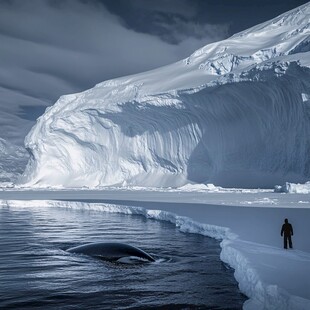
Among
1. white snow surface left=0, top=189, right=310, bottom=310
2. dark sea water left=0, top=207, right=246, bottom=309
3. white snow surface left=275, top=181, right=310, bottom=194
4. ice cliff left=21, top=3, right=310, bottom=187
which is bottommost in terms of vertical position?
dark sea water left=0, top=207, right=246, bottom=309

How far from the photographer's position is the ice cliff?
34.3 m

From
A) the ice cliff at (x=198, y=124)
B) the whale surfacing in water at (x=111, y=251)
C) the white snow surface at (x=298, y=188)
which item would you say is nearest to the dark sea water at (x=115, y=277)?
the whale surfacing in water at (x=111, y=251)

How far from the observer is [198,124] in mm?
44469

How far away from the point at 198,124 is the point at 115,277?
1497 inches

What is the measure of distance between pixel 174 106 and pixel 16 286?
39.1 m

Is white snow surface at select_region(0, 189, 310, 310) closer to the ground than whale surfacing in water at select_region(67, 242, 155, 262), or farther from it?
farther from it

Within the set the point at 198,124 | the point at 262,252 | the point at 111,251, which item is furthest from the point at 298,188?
the point at 111,251

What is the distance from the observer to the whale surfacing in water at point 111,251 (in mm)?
8930

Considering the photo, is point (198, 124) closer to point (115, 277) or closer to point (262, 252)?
point (262, 252)

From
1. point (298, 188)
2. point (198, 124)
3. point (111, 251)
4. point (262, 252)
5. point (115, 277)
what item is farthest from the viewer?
point (198, 124)

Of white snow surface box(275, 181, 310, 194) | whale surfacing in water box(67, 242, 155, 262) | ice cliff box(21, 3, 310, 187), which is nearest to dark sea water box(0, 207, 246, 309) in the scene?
whale surfacing in water box(67, 242, 155, 262)

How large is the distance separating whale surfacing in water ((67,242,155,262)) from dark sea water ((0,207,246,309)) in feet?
0.92

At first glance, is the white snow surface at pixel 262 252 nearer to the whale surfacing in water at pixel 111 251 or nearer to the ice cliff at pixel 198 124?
the whale surfacing in water at pixel 111 251

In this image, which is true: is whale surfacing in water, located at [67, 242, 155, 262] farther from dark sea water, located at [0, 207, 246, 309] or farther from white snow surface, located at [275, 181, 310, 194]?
white snow surface, located at [275, 181, 310, 194]
